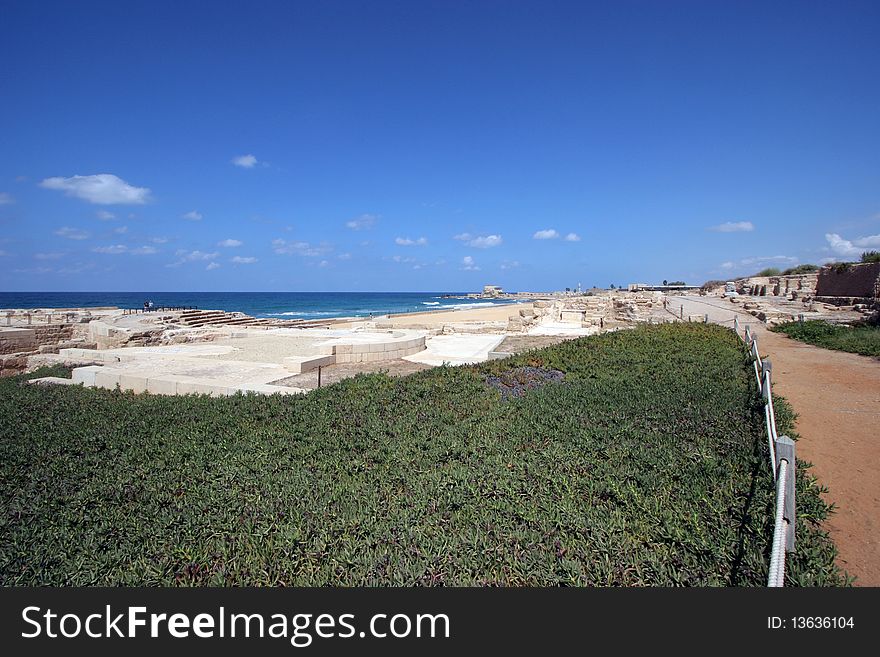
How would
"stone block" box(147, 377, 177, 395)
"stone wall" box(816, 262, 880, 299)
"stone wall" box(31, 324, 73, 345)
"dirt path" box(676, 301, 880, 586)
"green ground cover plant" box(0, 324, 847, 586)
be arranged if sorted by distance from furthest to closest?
"stone wall" box(816, 262, 880, 299) → "stone wall" box(31, 324, 73, 345) → "stone block" box(147, 377, 177, 395) → "dirt path" box(676, 301, 880, 586) → "green ground cover plant" box(0, 324, 847, 586)

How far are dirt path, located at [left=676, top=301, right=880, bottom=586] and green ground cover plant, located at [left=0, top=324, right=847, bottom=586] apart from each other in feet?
0.98

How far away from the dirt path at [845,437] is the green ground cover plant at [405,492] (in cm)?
30

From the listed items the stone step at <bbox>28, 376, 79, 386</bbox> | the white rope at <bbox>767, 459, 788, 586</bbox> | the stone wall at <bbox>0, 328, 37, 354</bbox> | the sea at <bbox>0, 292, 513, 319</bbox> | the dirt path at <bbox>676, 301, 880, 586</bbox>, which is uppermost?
→ the sea at <bbox>0, 292, 513, 319</bbox>

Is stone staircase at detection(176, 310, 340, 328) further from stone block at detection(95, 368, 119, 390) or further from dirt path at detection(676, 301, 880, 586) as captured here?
dirt path at detection(676, 301, 880, 586)

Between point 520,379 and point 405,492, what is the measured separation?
4.29 metres

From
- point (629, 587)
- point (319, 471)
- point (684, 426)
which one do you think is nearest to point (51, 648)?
point (319, 471)

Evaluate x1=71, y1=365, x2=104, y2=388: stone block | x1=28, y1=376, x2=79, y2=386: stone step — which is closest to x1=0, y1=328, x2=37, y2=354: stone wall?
x1=28, y1=376, x2=79, y2=386: stone step

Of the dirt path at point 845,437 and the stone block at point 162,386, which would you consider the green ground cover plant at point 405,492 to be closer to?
the dirt path at point 845,437

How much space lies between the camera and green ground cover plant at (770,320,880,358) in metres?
11.6

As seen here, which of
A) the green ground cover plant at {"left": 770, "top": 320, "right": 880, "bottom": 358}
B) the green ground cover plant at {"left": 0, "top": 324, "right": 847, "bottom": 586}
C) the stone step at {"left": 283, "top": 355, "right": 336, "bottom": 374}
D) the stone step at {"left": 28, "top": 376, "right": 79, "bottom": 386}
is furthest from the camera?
the green ground cover plant at {"left": 770, "top": 320, "right": 880, "bottom": 358}

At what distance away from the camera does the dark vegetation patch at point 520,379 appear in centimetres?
693

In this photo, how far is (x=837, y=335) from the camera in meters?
13.8

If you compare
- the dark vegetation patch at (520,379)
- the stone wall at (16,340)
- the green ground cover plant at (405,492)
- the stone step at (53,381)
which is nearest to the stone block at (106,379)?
the stone step at (53,381)

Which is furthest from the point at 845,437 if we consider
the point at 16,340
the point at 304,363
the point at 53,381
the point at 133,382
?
the point at 16,340
